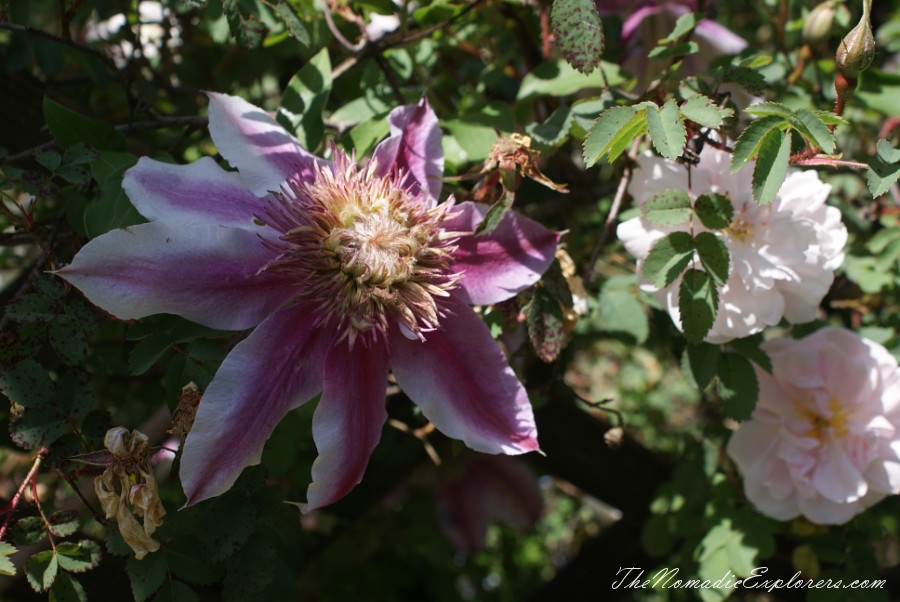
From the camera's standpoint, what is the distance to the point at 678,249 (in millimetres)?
672

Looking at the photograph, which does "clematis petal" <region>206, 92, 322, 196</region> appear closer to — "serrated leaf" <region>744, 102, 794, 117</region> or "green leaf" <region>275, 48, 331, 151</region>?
"green leaf" <region>275, 48, 331, 151</region>

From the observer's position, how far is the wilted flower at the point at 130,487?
545mm

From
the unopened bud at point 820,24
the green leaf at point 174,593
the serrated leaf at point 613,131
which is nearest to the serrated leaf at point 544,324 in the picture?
the serrated leaf at point 613,131

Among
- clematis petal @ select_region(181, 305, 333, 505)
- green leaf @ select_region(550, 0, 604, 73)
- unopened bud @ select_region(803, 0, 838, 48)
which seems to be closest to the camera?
clematis petal @ select_region(181, 305, 333, 505)

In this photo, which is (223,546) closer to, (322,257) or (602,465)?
(322,257)

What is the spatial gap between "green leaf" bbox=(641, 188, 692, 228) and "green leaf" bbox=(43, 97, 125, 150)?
51cm

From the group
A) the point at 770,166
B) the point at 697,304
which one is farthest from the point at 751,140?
the point at 697,304

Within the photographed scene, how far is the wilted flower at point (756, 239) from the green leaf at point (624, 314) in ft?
0.58

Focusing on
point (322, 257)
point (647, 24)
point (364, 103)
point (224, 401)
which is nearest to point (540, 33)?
point (647, 24)

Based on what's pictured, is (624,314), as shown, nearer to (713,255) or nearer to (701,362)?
(701,362)

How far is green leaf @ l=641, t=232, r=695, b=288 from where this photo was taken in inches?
26.3

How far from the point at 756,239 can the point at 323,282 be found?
41 centimetres

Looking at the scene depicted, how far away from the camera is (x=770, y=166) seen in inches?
23.5

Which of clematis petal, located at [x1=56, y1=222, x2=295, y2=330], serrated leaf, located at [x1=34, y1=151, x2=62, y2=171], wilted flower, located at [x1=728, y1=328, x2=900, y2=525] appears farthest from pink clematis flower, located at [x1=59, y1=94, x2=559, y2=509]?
wilted flower, located at [x1=728, y1=328, x2=900, y2=525]
